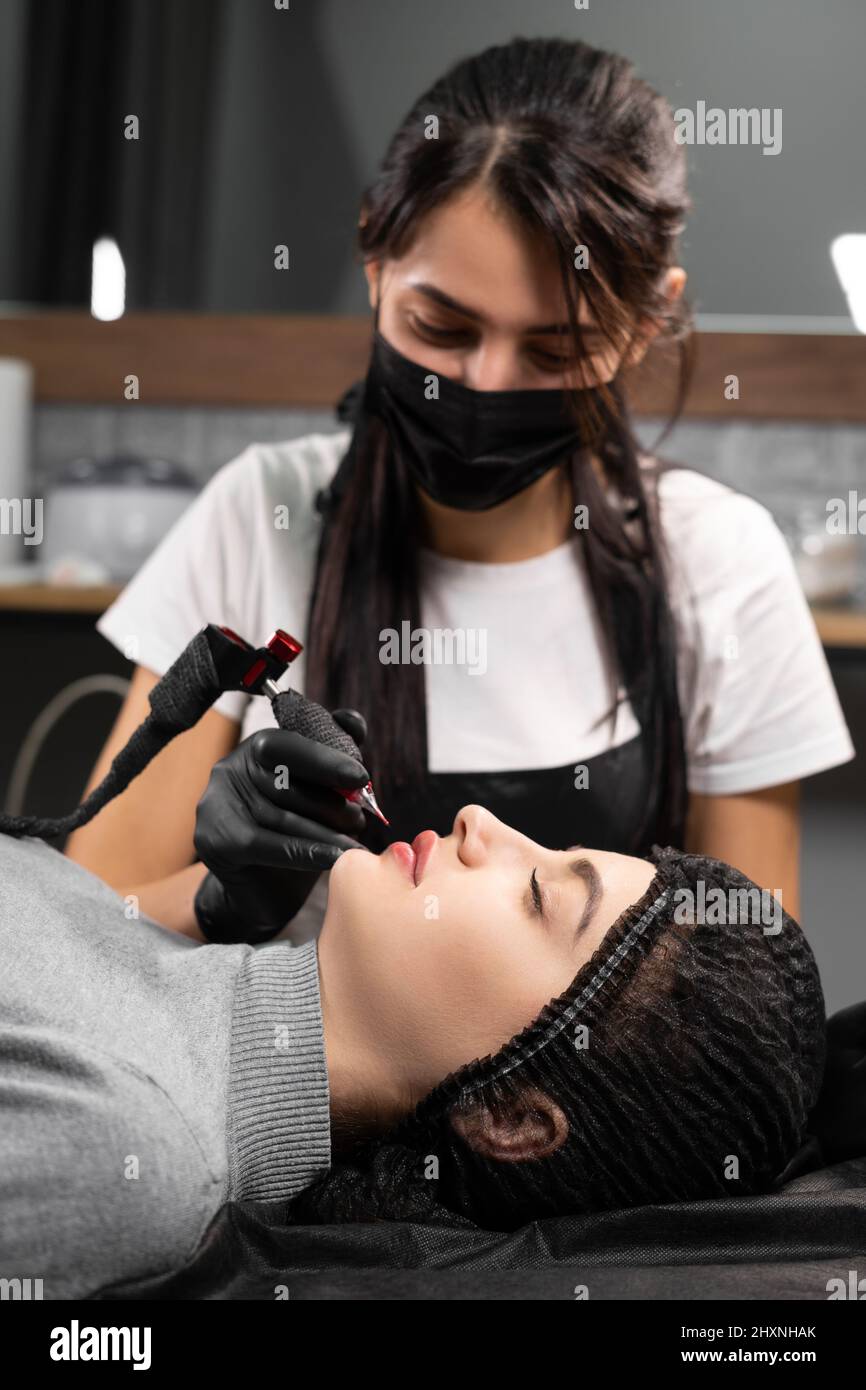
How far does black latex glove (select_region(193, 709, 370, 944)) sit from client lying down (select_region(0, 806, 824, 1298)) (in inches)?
3.0

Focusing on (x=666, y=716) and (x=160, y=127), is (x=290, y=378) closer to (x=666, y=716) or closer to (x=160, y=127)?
(x=160, y=127)

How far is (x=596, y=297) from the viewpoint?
4.09 feet

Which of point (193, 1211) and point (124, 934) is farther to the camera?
point (124, 934)

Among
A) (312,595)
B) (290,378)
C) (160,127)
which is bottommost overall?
(312,595)

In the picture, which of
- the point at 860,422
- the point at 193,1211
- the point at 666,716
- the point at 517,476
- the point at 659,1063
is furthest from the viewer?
the point at 860,422

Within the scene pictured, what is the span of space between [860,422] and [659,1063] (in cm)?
203

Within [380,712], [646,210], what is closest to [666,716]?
[380,712]
